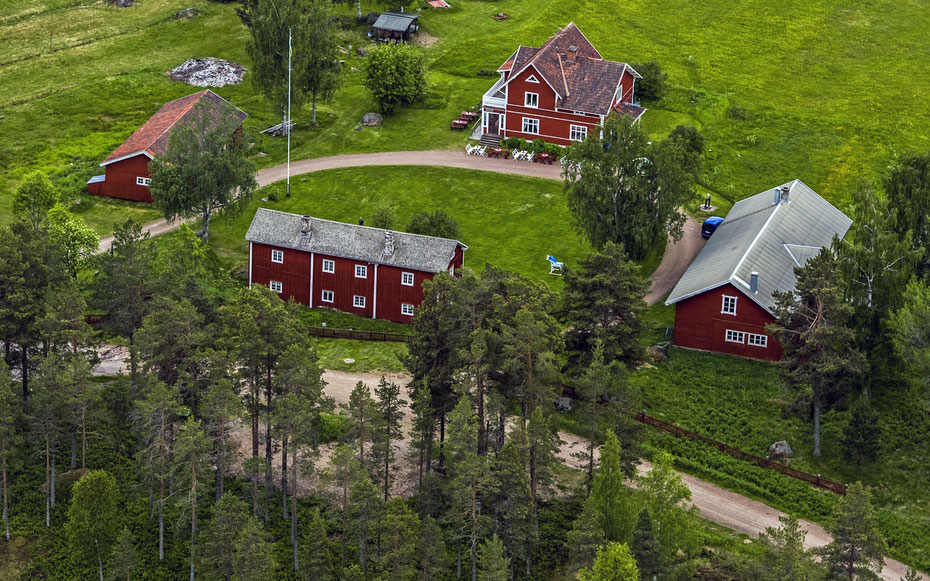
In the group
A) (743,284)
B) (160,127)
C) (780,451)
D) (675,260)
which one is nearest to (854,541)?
(780,451)

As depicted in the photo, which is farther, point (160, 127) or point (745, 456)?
point (160, 127)

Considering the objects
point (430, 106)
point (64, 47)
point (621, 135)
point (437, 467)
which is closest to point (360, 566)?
point (437, 467)

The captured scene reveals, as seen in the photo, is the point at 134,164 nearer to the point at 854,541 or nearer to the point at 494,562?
the point at 494,562

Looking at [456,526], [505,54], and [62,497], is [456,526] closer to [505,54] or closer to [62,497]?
[62,497]

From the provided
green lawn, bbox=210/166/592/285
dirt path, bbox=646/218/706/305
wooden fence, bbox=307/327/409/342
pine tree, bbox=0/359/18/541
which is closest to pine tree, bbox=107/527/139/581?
pine tree, bbox=0/359/18/541

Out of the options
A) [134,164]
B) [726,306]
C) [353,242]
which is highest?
[134,164]
